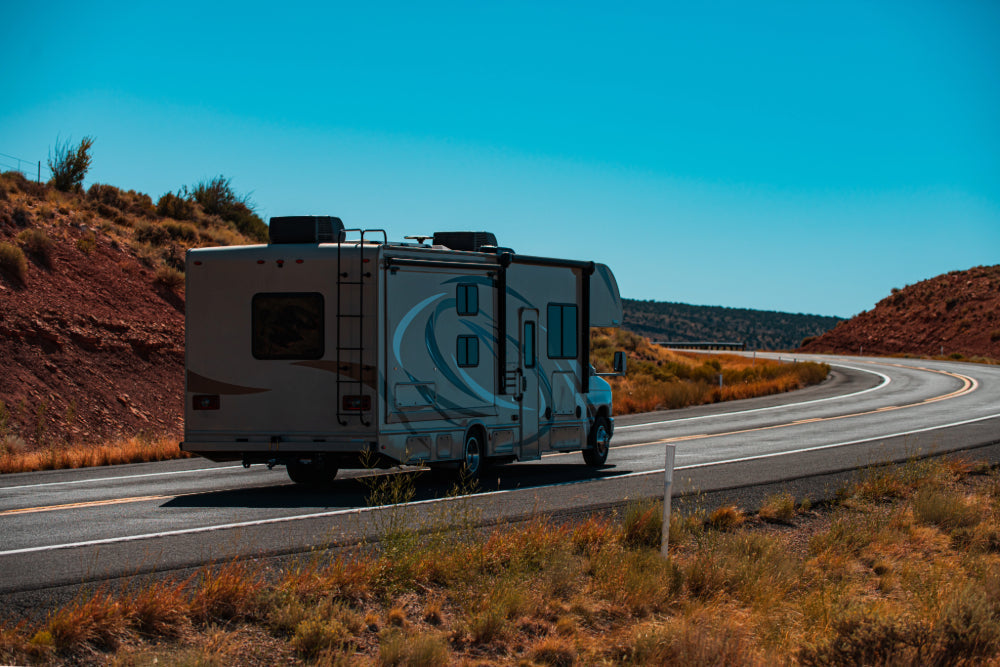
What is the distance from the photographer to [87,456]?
17.2m

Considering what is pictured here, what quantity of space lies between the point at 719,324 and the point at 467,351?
134m

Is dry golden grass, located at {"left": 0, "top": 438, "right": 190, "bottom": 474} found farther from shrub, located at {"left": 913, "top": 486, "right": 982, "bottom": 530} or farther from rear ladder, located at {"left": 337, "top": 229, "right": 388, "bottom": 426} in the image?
shrub, located at {"left": 913, "top": 486, "right": 982, "bottom": 530}

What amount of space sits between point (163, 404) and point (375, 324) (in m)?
15.5

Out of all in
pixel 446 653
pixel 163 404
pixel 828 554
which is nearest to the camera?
pixel 446 653

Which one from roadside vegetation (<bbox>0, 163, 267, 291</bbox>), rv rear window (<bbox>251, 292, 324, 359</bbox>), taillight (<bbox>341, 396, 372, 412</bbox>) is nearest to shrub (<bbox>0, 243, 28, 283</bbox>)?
roadside vegetation (<bbox>0, 163, 267, 291</bbox>)

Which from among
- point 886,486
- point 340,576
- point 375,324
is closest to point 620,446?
point 886,486

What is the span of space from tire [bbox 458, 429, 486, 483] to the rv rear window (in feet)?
7.99

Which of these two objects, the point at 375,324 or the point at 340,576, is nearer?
the point at 340,576

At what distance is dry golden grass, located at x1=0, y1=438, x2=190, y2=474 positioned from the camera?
648 inches

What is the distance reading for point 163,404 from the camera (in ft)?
86.0

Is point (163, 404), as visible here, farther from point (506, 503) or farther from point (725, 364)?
point (725, 364)

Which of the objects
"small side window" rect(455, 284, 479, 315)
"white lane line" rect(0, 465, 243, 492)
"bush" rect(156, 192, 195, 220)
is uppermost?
"bush" rect(156, 192, 195, 220)

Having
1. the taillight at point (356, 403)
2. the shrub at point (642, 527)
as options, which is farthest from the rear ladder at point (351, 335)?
the shrub at point (642, 527)

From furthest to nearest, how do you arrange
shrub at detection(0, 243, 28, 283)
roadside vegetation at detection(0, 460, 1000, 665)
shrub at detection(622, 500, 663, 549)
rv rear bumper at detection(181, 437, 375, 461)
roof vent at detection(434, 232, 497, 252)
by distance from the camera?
shrub at detection(0, 243, 28, 283)
roof vent at detection(434, 232, 497, 252)
rv rear bumper at detection(181, 437, 375, 461)
shrub at detection(622, 500, 663, 549)
roadside vegetation at detection(0, 460, 1000, 665)
